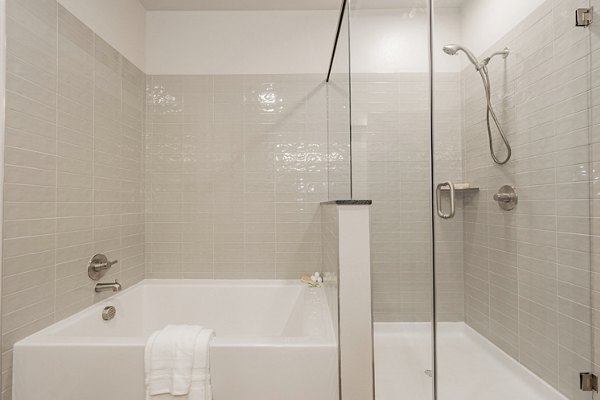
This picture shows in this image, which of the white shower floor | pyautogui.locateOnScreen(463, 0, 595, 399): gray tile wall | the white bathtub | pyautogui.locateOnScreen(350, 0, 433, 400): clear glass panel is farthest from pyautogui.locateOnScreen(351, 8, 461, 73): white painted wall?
the white bathtub

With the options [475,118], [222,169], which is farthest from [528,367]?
[222,169]

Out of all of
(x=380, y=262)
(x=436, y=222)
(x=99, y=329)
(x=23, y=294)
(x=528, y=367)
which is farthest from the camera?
(x=99, y=329)

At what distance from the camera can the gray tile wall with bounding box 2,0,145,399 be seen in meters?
1.26

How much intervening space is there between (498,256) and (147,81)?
2.50 meters

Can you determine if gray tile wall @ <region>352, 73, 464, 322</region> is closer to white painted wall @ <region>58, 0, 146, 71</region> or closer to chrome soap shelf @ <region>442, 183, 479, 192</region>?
chrome soap shelf @ <region>442, 183, 479, 192</region>

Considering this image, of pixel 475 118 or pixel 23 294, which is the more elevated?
pixel 475 118

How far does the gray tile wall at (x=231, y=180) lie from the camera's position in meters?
2.32

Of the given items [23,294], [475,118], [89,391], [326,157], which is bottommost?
[89,391]

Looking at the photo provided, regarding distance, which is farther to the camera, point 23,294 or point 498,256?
point 23,294

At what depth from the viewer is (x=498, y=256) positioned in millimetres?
685

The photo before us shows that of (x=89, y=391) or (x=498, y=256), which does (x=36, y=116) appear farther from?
(x=498, y=256)

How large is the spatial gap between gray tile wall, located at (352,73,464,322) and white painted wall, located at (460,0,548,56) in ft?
0.29

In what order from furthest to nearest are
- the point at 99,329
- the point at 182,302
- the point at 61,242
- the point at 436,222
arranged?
the point at 182,302, the point at 99,329, the point at 61,242, the point at 436,222

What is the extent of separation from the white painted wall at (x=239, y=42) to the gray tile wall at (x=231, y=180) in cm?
14
